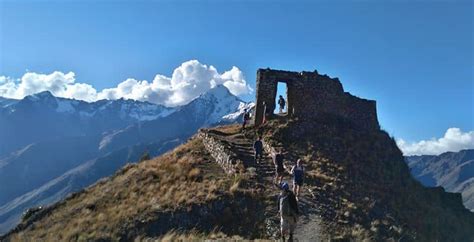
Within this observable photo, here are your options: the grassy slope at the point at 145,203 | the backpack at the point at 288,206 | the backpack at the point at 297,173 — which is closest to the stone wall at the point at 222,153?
the grassy slope at the point at 145,203

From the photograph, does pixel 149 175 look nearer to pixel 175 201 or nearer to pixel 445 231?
pixel 175 201

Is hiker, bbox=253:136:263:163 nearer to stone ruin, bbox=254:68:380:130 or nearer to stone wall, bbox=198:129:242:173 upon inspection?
stone wall, bbox=198:129:242:173

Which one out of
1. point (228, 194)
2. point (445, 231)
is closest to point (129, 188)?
point (228, 194)

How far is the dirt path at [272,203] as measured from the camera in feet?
94.4

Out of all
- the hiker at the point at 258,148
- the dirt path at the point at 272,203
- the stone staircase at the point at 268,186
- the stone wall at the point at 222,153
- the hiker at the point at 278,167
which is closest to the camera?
the dirt path at the point at 272,203

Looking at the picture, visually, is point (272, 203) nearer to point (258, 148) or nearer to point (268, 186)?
point (268, 186)

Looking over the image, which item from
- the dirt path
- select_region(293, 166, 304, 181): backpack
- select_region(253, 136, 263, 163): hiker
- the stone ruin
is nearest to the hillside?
the dirt path

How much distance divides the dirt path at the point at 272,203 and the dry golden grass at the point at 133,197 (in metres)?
2.35

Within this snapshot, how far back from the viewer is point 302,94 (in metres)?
51.3

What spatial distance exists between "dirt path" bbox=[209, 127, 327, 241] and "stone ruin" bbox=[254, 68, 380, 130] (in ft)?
18.6

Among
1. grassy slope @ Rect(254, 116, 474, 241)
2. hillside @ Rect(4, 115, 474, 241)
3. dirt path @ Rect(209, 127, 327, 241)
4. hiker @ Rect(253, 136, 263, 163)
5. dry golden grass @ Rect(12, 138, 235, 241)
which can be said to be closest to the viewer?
dirt path @ Rect(209, 127, 327, 241)

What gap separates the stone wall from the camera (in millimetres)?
39978

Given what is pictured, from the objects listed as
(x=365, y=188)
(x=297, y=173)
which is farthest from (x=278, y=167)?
(x=365, y=188)

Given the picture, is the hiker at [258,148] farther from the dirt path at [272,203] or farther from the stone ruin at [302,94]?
the stone ruin at [302,94]
